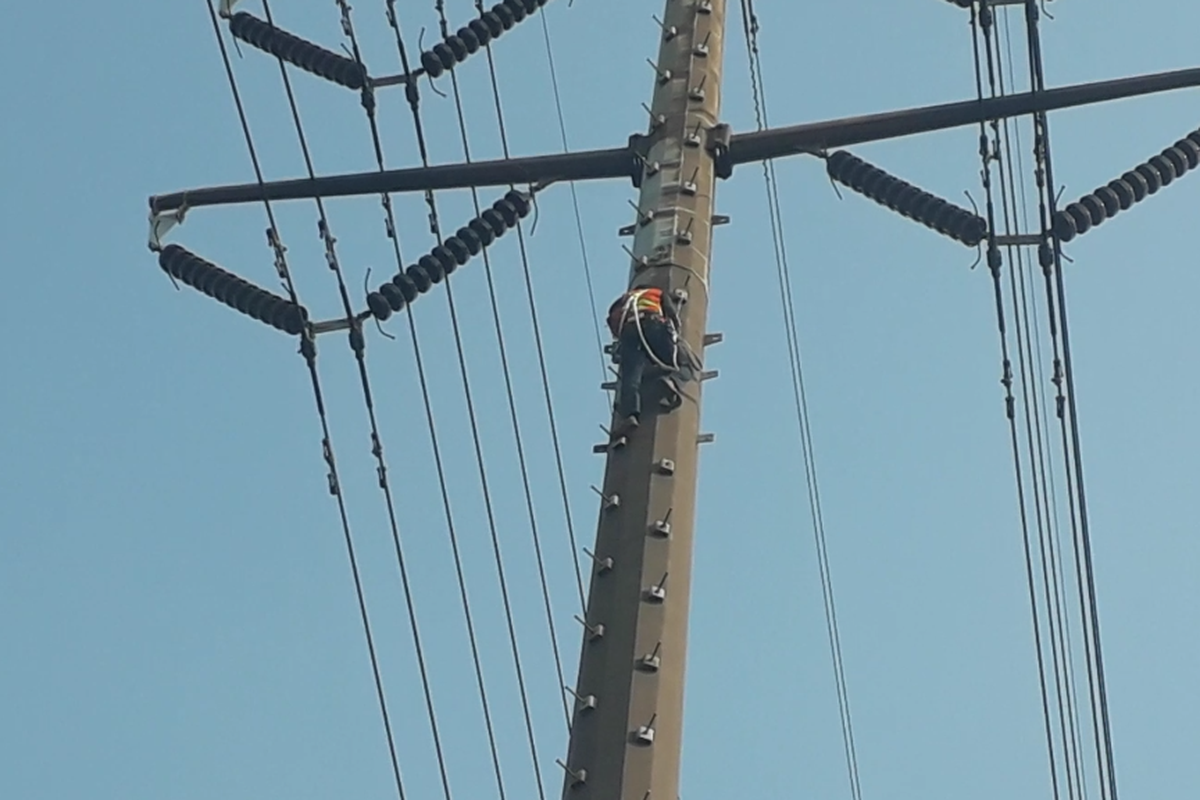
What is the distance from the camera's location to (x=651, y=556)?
28.9ft

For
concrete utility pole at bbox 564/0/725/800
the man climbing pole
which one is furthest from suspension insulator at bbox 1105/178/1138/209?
the man climbing pole

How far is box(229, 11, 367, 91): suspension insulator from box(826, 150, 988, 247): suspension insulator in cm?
443

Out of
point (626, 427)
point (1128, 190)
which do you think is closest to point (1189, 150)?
point (1128, 190)

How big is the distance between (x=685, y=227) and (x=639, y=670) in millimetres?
3147

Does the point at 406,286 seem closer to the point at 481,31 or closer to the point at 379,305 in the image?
the point at 379,305

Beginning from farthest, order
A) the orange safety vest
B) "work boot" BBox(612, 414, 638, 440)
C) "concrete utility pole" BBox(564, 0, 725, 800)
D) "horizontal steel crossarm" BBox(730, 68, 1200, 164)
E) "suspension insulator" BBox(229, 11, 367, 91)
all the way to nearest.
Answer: "suspension insulator" BBox(229, 11, 367, 91) < "horizontal steel crossarm" BBox(730, 68, 1200, 164) < the orange safety vest < "work boot" BBox(612, 414, 638, 440) < "concrete utility pole" BBox(564, 0, 725, 800)

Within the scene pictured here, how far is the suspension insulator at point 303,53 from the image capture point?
576 inches

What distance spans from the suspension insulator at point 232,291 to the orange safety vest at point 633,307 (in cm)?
246

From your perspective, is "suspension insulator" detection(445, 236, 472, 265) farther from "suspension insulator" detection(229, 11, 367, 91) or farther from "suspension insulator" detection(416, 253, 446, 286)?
"suspension insulator" detection(229, 11, 367, 91)

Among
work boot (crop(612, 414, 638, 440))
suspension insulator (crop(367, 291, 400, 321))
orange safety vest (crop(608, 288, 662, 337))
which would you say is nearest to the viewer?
work boot (crop(612, 414, 638, 440))

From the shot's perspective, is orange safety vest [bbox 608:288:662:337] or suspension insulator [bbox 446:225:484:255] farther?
suspension insulator [bbox 446:225:484:255]

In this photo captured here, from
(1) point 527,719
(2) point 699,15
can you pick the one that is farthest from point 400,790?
(2) point 699,15

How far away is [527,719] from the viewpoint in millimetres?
10250

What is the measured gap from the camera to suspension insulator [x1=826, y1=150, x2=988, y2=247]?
11.5m
